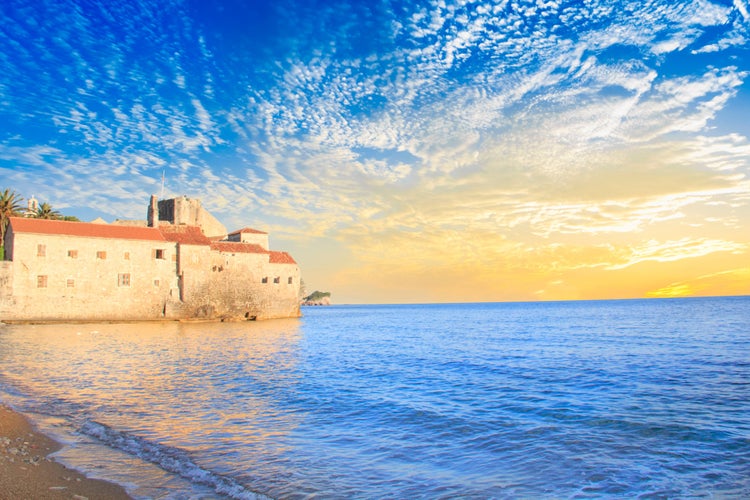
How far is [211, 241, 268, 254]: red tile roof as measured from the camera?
53969 mm

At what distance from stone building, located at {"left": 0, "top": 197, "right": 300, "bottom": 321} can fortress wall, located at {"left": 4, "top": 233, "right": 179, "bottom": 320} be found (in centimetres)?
8

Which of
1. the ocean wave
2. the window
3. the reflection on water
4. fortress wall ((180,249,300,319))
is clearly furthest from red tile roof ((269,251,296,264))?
the ocean wave

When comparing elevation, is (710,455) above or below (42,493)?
below

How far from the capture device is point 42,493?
246 inches

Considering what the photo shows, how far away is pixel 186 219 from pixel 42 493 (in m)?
59.8

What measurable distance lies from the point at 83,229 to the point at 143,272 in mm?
6494

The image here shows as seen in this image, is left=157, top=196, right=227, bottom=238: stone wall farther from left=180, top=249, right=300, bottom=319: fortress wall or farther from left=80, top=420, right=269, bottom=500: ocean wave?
left=80, top=420, right=269, bottom=500: ocean wave

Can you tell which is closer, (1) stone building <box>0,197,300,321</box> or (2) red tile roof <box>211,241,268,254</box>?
(1) stone building <box>0,197,300,321</box>

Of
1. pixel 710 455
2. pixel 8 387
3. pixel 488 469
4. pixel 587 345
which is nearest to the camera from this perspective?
pixel 488 469

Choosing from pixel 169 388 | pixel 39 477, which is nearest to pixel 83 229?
pixel 169 388

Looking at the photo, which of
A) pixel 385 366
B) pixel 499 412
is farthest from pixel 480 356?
pixel 499 412

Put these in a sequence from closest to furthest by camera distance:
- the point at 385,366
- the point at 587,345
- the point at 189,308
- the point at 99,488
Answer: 1. the point at 99,488
2. the point at 385,366
3. the point at 587,345
4. the point at 189,308

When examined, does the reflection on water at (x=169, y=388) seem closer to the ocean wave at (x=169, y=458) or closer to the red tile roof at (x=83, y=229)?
the ocean wave at (x=169, y=458)

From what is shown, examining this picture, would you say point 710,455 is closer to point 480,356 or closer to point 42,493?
point 42,493
